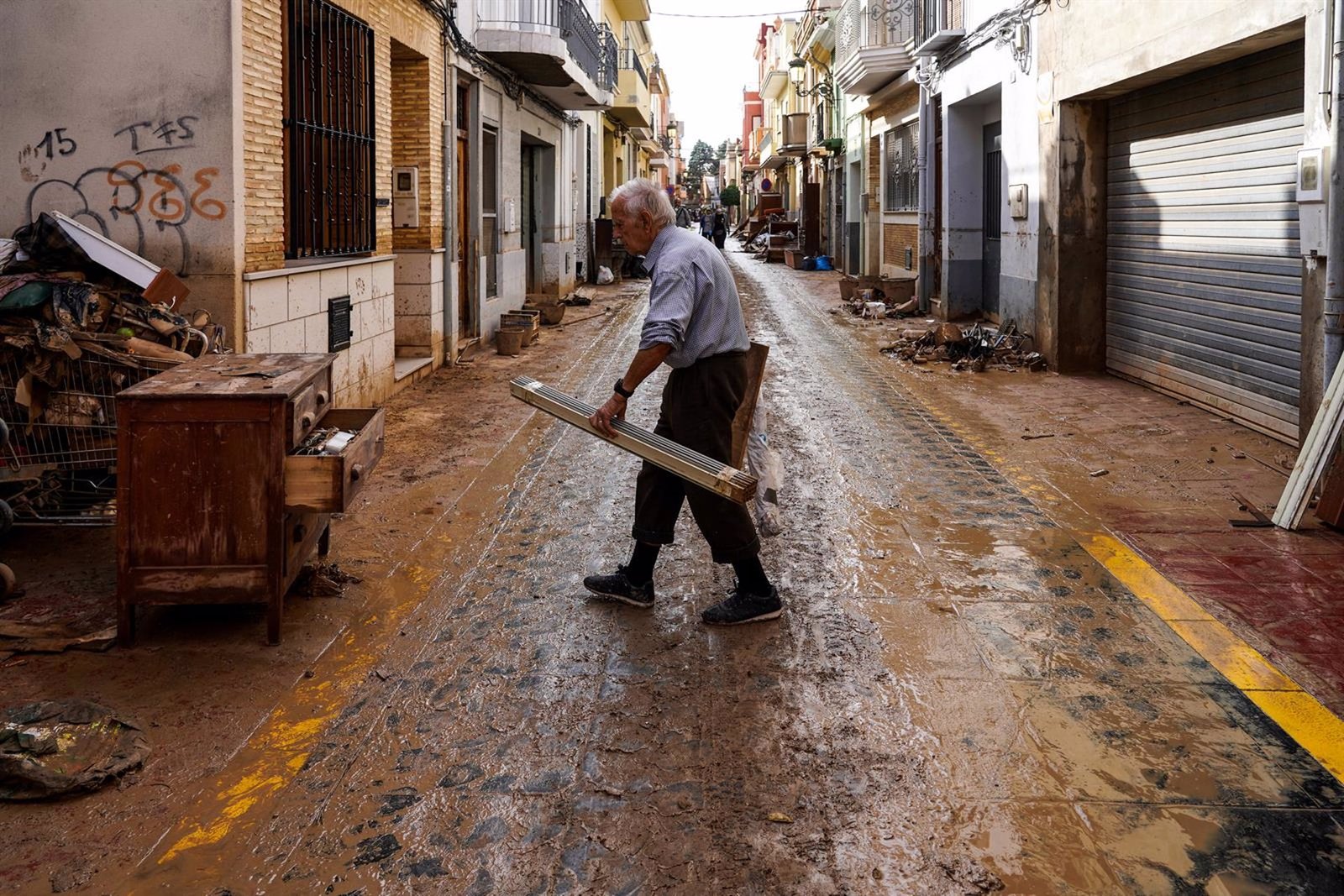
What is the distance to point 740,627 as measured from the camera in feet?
16.8

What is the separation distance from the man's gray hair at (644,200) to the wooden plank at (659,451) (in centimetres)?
86

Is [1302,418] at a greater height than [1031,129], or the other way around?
[1031,129]

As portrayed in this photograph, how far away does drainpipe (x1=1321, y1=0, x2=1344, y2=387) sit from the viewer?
23.5ft

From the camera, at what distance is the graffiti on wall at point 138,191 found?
7.08 metres

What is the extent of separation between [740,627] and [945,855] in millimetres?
1933

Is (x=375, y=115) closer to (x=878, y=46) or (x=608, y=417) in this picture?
(x=608, y=417)

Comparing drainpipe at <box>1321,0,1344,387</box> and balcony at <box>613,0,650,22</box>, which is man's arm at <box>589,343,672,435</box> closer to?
drainpipe at <box>1321,0,1344,387</box>

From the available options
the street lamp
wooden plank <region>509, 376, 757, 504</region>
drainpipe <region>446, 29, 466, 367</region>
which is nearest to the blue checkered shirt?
wooden plank <region>509, 376, 757, 504</region>

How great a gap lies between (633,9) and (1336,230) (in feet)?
100

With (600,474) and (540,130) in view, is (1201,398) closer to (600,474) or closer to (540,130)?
(600,474)

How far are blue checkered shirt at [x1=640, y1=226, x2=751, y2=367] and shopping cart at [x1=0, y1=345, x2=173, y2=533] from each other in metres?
2.61

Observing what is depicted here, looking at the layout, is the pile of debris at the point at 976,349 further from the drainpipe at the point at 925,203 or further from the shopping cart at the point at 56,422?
the shopping cart at the point at 56,422

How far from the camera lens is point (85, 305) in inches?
242

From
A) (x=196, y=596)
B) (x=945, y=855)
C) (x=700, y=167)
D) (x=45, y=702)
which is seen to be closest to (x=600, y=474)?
(x=196, y=596)
